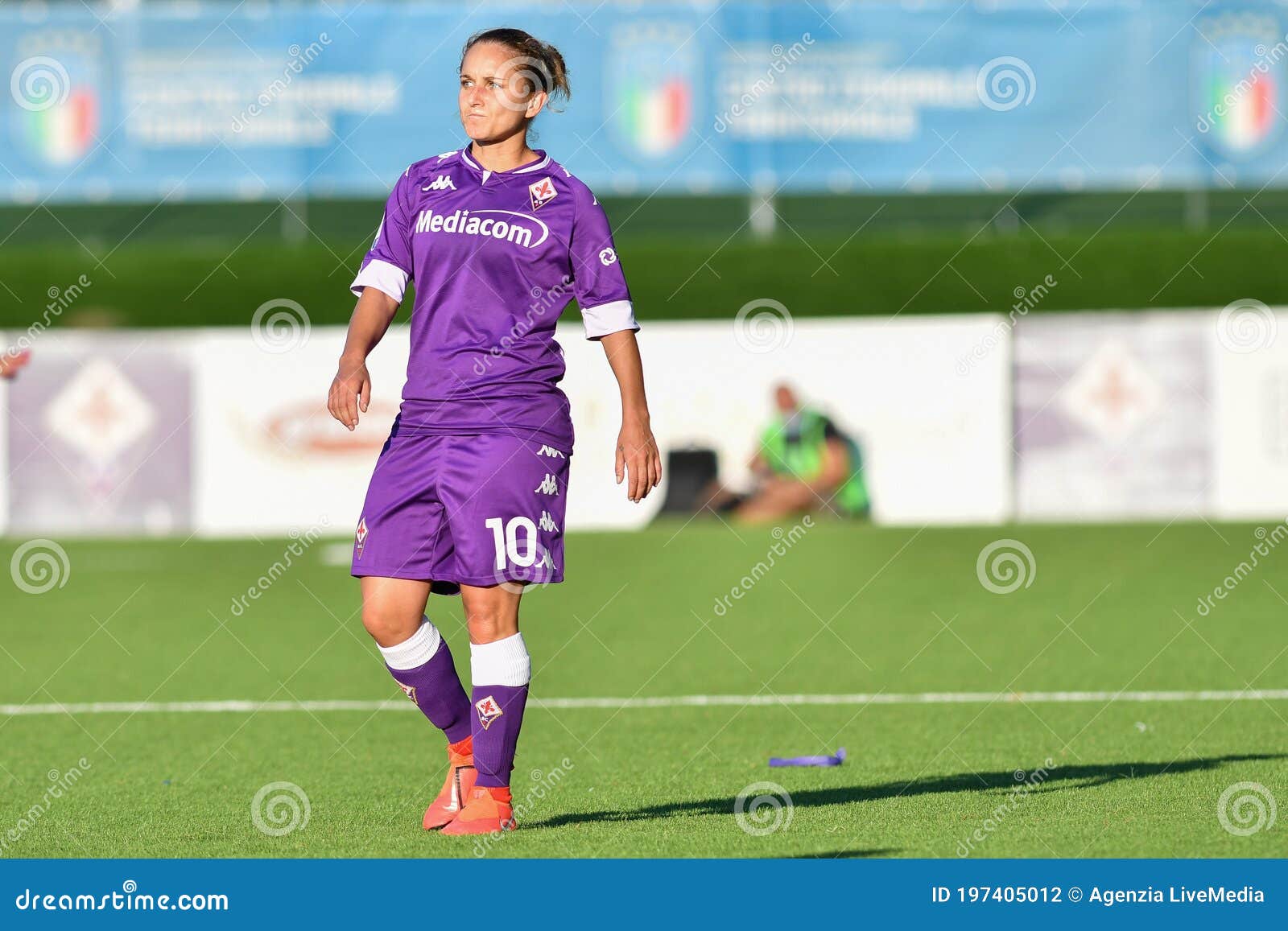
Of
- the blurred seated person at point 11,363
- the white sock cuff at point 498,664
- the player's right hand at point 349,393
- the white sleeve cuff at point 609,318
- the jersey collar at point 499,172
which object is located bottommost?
the white sock cuff at point 498,664

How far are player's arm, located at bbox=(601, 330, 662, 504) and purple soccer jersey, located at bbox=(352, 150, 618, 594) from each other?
0.19 feet

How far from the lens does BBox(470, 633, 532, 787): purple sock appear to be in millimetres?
5129

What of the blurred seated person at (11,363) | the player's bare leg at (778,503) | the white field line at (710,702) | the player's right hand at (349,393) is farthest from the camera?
the player's bare leg at (778,503)

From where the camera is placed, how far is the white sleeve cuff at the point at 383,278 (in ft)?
16.9

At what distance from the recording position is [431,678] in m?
5.26

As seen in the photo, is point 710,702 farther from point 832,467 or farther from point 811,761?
point 832,467

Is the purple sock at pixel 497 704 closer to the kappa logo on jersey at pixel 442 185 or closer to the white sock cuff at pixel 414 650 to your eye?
the white sock cuff at pixel 414 650

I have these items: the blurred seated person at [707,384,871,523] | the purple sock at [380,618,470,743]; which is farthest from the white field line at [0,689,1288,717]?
the blurred seated person at [707,384,871,523]

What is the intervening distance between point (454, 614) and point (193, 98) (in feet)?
32.5

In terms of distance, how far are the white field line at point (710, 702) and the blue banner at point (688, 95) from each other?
11.8 meters

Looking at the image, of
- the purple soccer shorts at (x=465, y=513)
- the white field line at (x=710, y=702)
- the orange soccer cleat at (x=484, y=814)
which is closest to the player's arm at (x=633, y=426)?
the purple soccer shorts at (x=465, y=513)

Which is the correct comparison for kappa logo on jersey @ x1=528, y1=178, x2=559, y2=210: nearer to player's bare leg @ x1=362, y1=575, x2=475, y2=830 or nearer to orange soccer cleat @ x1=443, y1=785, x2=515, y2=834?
→ player's bare leg @ x1=362, y1=575, x2=475, y2=830
